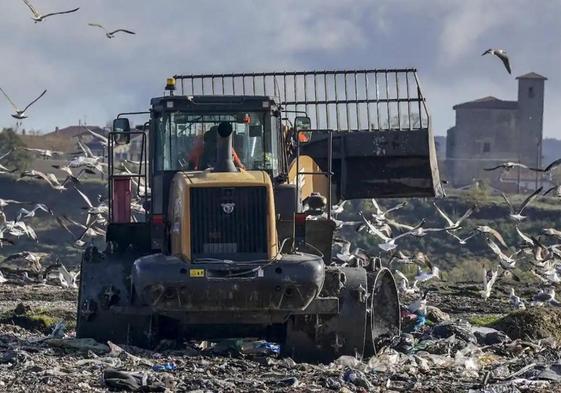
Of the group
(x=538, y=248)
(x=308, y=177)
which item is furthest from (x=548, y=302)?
(x=308, y=177)

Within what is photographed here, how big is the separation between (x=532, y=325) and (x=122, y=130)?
213 inches

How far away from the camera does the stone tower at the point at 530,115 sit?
100 m

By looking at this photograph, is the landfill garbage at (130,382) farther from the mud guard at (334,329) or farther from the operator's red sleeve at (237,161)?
the operator's red sleeve at (237,161)

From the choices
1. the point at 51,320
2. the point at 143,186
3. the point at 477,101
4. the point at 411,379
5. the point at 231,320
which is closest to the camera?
the point at 411,379

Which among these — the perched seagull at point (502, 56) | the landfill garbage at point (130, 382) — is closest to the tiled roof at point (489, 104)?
the perched seagull at point (502, 56)

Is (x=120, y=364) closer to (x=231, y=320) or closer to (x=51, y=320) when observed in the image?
(x=231, y=320)

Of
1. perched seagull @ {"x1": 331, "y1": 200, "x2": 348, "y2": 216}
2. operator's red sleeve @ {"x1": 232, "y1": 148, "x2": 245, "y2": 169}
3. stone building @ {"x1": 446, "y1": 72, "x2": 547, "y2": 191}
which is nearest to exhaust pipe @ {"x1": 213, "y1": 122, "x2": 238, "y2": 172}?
operator's red sleeve @ {"x1": 232, "y1": 148, "x2": 245, "y2": 169}

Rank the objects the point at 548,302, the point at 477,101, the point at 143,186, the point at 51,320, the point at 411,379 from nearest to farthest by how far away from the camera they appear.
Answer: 1. the point at 411,379
2. the point at 143,186
3. the point at 51,320
4. the point at 548,302
5. the point at 477,101

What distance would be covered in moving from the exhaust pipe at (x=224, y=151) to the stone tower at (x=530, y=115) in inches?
3362

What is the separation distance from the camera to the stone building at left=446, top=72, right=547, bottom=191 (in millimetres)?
99688

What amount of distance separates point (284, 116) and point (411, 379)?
428 centimetres

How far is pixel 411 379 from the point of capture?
44.9 feet

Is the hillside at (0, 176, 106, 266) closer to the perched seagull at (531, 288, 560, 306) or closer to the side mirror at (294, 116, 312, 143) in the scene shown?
the perched seagull at (531, 288, 560, 306)

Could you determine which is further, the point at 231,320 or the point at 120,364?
the point at 231,320
